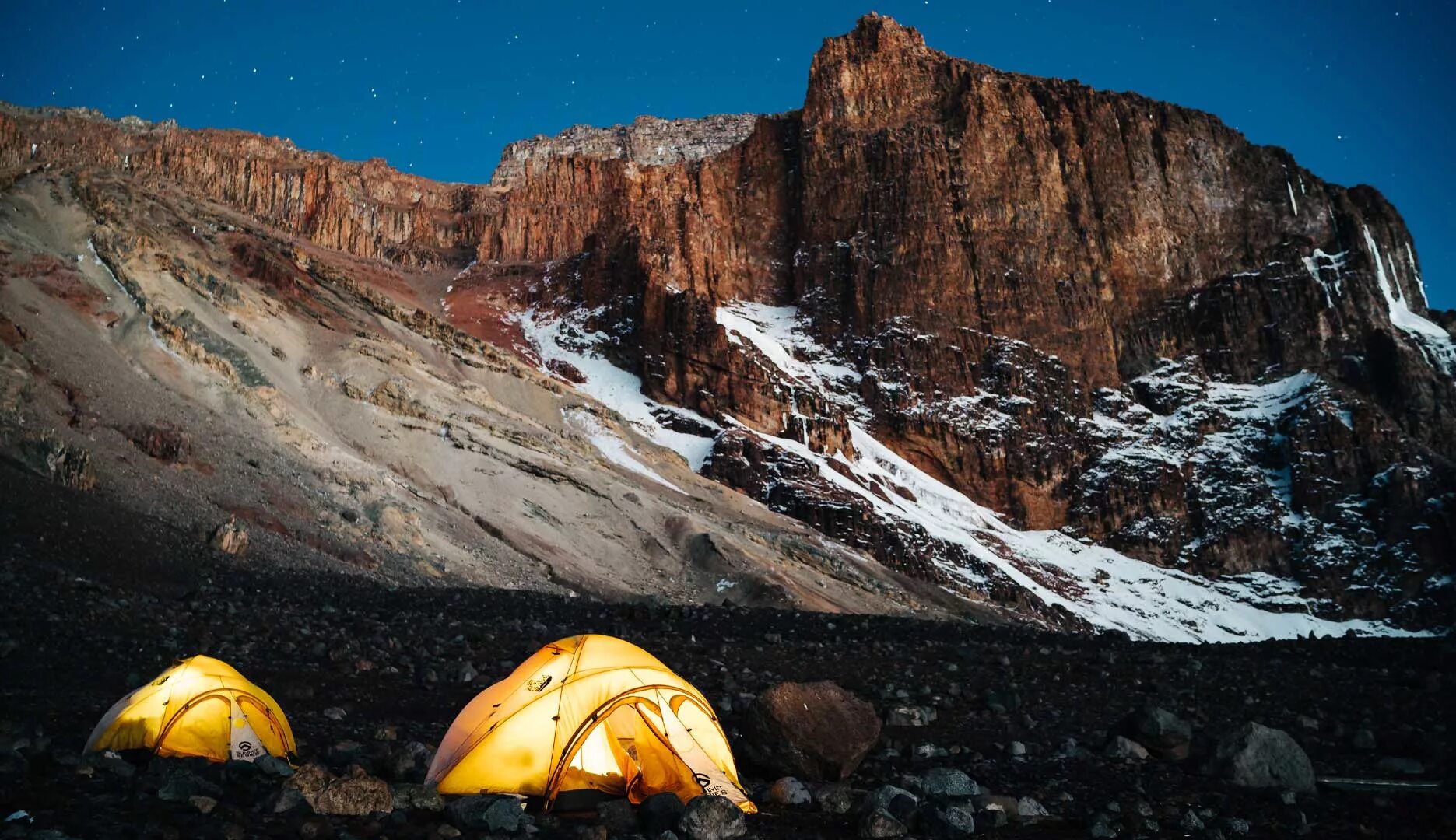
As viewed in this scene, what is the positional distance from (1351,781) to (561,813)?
23.4 ft

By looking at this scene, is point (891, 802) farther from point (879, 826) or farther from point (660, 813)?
point (660, 813)

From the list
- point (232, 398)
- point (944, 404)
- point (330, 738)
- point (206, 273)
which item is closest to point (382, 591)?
point (330, 738)

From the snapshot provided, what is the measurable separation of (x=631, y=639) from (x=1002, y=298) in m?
109

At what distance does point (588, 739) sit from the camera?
743 cm

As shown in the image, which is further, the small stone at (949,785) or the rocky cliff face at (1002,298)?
the rocky cliff face at (1002,298)

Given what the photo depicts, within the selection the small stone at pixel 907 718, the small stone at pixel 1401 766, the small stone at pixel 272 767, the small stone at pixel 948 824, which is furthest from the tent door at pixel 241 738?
the small stone at pixel 1401 766

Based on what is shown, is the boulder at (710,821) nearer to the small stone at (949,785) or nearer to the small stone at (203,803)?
the small stone at (949,785)

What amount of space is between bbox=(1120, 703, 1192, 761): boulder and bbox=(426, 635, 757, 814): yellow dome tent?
459 cm

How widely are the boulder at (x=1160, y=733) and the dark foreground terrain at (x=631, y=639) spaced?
0.81ft

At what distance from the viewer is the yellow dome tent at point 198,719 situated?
8.09m

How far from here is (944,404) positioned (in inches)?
4326

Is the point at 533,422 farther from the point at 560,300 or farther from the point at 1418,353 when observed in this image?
the point at 1418,353

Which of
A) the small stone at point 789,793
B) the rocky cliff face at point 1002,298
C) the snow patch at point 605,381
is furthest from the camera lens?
the rocky cliff face at point 1002,298

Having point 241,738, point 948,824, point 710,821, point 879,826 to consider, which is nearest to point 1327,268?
point 948,824
